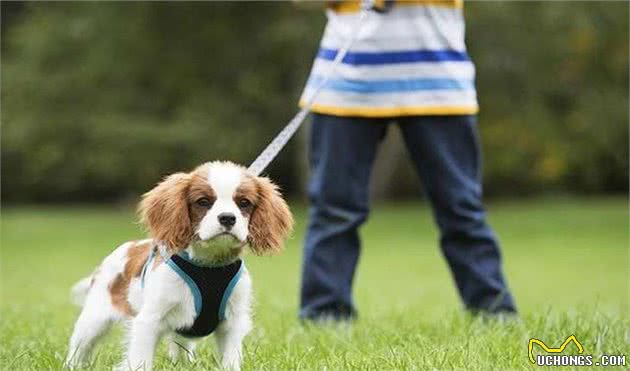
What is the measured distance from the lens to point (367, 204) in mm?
5734

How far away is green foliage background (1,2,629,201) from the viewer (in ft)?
72.0

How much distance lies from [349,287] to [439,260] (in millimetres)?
9590

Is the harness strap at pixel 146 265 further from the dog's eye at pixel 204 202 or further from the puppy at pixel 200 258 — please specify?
the dog's eye at pixel 204 202

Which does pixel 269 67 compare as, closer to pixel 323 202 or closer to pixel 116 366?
pixel 323 202

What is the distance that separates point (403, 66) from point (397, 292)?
17.4 ft

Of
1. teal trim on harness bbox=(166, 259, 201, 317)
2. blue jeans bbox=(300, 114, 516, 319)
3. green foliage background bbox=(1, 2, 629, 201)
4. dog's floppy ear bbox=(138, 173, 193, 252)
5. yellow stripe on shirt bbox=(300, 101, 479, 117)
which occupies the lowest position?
green foliage background bbox=(1, 2, 629, 201)

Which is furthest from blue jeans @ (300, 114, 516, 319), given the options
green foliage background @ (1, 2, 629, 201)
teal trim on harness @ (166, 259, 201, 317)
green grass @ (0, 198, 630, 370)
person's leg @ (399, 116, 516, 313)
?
green foliage background @ (1, 2, 629, 201)

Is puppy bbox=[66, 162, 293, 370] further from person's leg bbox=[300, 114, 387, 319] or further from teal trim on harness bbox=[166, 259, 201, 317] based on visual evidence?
person's leg bbox=[300, 114, 387, 319]

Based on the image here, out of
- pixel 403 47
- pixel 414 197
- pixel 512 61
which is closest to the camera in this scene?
pixel 403 47

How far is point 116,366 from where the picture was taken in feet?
13.5

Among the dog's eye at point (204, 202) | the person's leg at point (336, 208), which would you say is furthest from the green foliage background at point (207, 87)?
the dog's eye at point (204, 202)

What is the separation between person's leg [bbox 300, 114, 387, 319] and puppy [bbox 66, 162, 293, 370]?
1.37 m

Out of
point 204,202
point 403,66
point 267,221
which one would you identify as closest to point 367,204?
point 403,66

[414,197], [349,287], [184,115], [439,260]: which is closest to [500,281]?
[349,287]
